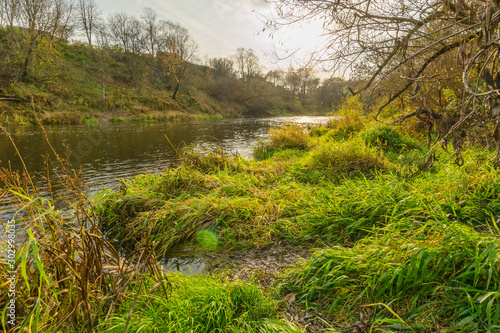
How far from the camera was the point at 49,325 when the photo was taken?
1.74 meters

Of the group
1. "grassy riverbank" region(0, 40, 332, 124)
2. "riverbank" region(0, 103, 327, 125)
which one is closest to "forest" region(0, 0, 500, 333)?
"riverbank" region(0, 103, 327, 125)

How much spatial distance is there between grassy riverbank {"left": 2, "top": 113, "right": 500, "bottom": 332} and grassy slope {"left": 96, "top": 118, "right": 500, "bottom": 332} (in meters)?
0.01

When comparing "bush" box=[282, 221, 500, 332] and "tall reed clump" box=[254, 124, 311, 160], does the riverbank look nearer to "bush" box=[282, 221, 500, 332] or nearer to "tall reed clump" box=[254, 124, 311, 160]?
"tall reed clump" box=[254, 124, 311, 160]

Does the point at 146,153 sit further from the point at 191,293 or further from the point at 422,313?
the point at 422,313

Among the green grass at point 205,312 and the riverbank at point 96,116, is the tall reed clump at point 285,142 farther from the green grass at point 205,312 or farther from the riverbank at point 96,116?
the green grass at point 205,312

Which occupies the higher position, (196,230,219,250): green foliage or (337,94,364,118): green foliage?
(337,94,364,118): green foliage

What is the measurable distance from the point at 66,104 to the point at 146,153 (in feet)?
61.6

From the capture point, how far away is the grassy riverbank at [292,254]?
1800mm

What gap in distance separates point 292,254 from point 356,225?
0.86m

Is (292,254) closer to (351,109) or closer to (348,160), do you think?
(348,160)

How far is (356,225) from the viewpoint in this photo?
10.3ft

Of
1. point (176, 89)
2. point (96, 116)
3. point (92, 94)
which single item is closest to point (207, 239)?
point (96, 116)

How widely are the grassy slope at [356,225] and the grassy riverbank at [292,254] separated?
0.01 metres

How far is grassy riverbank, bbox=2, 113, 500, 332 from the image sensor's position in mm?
1800
